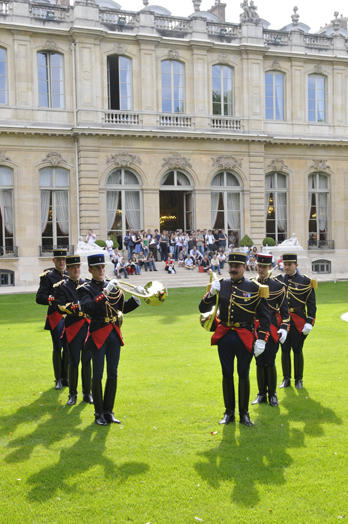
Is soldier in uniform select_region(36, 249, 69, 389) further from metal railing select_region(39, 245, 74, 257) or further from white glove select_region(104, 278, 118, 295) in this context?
metal railing select_region(39, 245, 74, 257)

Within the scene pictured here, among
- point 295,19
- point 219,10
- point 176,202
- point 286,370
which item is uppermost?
point 219,10

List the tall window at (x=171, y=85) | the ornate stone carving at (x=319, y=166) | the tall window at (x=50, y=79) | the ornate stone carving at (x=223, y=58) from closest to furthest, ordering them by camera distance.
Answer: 1. the tall window at (x=50, y=79)
2. the tall window at (x=171, y=85)
3. the ornate stone carving at (x=223, y=58)
4. the ornate stone carving at (x=319, y=166)

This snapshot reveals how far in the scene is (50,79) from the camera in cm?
2733

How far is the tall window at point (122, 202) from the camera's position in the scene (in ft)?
92.8

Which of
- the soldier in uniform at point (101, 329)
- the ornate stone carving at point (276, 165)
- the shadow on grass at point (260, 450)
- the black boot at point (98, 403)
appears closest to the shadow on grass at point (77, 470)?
the black boot at point (98, 403)

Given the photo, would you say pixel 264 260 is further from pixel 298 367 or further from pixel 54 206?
pixel 54 206

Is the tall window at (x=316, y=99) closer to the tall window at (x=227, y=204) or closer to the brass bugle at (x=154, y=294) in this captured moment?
the tall window at (x=227, y=204)

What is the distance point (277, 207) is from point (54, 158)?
42.8 ft

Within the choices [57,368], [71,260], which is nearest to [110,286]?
[71,260]

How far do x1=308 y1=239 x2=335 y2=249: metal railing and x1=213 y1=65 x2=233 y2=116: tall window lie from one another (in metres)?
8.83

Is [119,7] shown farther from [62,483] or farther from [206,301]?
[62,483]

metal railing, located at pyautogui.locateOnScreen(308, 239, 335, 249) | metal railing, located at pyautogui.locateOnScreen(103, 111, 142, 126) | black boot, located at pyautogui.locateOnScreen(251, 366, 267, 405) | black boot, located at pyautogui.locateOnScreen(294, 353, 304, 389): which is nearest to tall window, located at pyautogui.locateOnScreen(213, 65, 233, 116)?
metal railing, located at pyautogui.locateOnScreen(103, 111, 142, 126)

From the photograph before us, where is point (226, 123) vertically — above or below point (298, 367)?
above

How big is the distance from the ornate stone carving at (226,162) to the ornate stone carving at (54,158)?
807 cm
